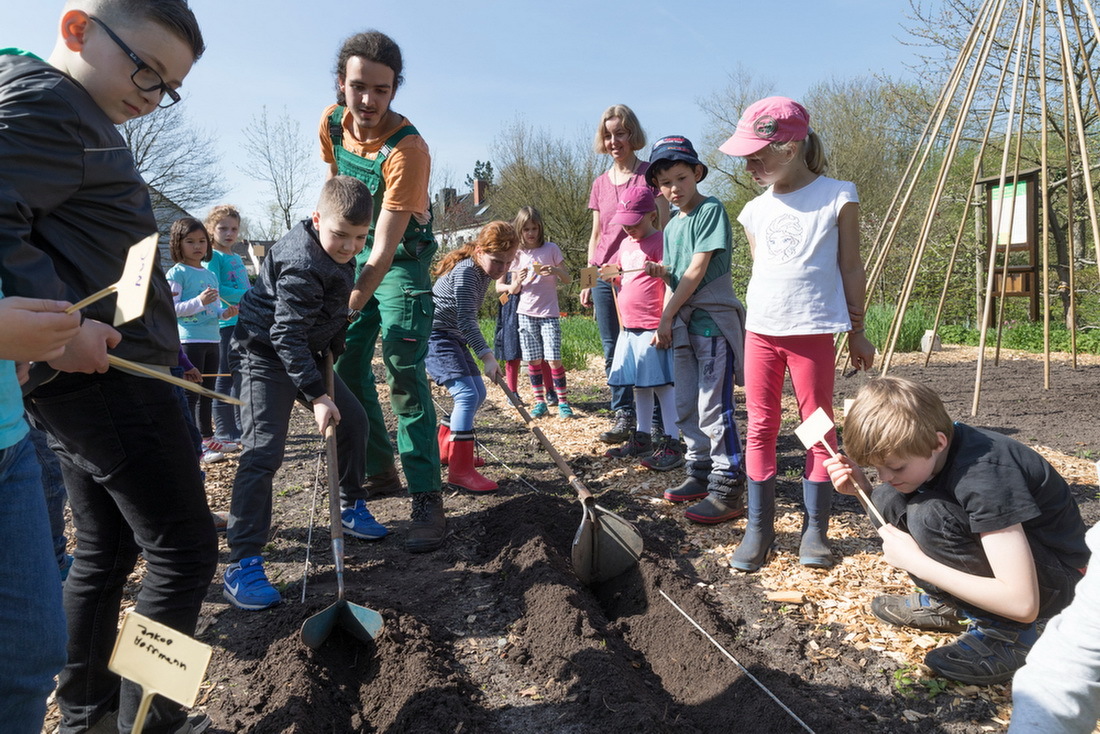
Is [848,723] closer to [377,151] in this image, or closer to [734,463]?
[734,463]

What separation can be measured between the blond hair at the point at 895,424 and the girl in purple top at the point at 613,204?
2983 millimetres

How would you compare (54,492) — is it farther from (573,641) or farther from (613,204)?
(613,204)

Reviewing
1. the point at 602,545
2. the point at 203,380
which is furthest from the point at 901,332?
the point at 203,380

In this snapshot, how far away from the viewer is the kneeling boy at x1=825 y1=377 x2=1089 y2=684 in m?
1.87

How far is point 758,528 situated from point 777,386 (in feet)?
2.02

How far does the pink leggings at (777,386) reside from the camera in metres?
2.95

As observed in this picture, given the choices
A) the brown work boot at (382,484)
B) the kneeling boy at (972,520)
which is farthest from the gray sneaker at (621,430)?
the kneeling boy at (972,520)

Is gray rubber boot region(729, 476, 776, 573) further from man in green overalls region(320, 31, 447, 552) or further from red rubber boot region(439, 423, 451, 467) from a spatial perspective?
red rubber boot region(439, 423, 451, 467)

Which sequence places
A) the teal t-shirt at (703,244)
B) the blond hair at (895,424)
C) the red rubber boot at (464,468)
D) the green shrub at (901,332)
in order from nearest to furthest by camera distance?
the blond hair at (895,424), the teal t-shirt at (703,244), the red rubber boot at (464,468), the green shrub at (901,332)

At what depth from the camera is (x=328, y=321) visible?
3.02 m

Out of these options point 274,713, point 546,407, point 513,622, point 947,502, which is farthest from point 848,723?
point 546,407

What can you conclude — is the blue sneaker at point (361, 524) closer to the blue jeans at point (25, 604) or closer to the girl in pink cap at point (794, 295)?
the girl in pink cap at point (794, 295)

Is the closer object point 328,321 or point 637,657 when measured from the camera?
point 637,657

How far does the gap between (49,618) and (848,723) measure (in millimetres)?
1932
